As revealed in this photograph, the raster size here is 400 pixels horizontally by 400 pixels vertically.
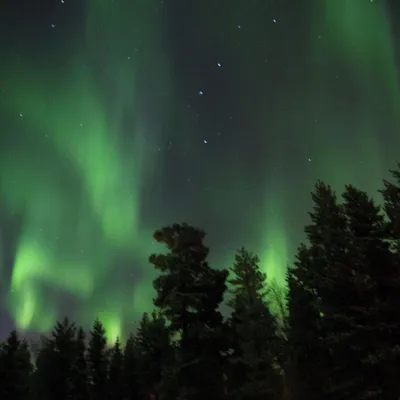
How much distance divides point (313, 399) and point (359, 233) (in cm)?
1236

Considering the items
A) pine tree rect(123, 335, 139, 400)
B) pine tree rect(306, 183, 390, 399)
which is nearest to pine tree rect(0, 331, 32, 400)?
pine tree rect(123, 335, 139, 400)

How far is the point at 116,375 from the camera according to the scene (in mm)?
44625

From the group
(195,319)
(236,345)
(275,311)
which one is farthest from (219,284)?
(275,311)

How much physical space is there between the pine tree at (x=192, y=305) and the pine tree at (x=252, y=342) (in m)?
2.95

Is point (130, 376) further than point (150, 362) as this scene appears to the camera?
Yes

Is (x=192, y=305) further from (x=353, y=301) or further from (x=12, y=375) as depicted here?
(x=12, y=375)

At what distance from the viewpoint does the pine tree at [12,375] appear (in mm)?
43188

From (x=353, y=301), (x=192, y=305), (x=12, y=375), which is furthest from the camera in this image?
(x=12, y=375)

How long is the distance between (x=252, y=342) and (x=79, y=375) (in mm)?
20915

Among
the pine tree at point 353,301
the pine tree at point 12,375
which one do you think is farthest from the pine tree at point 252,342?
the pine tree at point 12,375

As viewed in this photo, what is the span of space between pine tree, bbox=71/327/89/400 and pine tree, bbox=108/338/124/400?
2.69m

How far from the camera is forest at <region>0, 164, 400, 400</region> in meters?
20.1

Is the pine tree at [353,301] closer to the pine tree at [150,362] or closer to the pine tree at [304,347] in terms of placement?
the pine tree at [304,347]

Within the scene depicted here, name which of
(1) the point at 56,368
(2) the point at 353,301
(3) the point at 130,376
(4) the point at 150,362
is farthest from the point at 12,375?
(2) the point at 353,301
